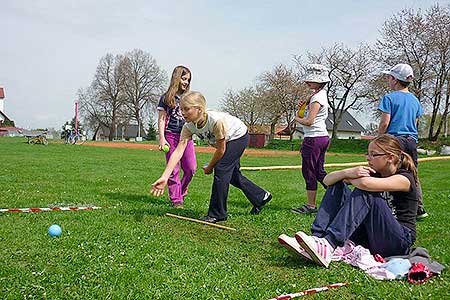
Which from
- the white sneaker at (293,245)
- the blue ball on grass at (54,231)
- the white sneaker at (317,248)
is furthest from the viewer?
the blue ball on grass at (54,231)

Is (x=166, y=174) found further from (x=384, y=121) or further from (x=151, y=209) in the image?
(x=384, y=121)

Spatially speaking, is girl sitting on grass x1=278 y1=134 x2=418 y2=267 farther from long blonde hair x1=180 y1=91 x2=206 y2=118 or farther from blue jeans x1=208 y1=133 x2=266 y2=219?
long blonde hair x1=180 y1=91 x2=206 y2=118

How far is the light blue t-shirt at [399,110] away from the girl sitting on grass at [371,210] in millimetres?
1673

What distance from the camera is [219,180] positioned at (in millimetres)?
5262

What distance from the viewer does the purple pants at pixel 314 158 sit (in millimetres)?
6191

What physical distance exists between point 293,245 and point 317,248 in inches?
7.8

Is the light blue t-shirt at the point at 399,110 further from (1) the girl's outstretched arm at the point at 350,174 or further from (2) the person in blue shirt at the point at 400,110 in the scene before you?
Answer: (1) the girl's outstretched arm at the point at 350,174

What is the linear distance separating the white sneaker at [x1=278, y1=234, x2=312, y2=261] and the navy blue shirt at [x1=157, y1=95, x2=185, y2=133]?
3.32 meters

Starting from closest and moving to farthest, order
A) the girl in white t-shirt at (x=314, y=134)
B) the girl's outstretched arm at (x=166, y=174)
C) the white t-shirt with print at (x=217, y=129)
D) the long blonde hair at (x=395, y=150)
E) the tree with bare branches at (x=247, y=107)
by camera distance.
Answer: the long blonde hair at (x=395, y=150)
the girl's outstretched arm at (x=166, y=174)
the white t-shirt with print at (x=217, y=129)
the girl in white t-shirt at (x=314, y=134)
the tree with bare branches at (x=247, y=107)

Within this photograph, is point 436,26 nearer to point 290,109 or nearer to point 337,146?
point 337,146

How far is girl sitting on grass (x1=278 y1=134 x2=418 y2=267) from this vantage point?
11.7 feet

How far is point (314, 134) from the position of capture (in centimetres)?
621

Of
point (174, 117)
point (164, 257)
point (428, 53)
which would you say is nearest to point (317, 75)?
point (174, 117)

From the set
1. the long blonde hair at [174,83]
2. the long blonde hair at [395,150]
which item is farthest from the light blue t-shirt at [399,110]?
the long blonde hair at [174,83]
